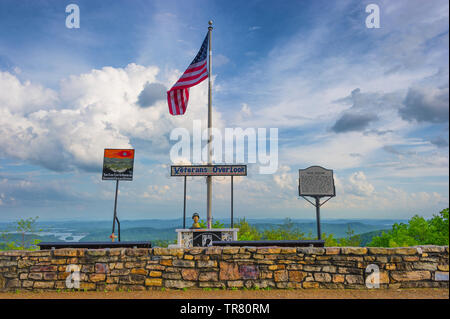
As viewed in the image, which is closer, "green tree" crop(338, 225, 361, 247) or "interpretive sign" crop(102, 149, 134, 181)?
"interpretive sign" crop(102, 149, 134, 181)

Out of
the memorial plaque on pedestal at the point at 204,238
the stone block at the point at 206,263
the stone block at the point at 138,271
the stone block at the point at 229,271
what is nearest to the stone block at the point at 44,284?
the stone block at the point at 138,271

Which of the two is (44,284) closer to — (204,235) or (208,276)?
(208,276)

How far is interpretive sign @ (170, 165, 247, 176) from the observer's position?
11523 millimetres

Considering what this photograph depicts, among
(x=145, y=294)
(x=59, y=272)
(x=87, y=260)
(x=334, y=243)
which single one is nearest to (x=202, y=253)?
(x=145, y=294)

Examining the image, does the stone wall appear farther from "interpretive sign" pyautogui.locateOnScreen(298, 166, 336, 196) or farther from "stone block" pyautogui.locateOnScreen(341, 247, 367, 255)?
"interpretive sign" pyautogui.locateOnScreen(298, 166, 336, 196)

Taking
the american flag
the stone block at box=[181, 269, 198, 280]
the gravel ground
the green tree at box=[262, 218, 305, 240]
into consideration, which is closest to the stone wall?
the stone block at box=[181, 269, 198, 280]

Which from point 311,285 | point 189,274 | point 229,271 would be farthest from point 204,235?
point 311,285

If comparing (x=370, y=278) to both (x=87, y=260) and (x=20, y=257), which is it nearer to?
(x=87, y=260)

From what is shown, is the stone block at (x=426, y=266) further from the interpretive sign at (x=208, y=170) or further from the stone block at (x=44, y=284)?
the stone block at (x=44, y=284)

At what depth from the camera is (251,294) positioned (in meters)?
6.32

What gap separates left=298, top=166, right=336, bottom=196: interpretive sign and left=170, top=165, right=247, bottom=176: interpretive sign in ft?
7.88

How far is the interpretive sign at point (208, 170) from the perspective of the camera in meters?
11.5

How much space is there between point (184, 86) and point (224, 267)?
7779 mm

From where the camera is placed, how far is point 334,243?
55.5 ft
